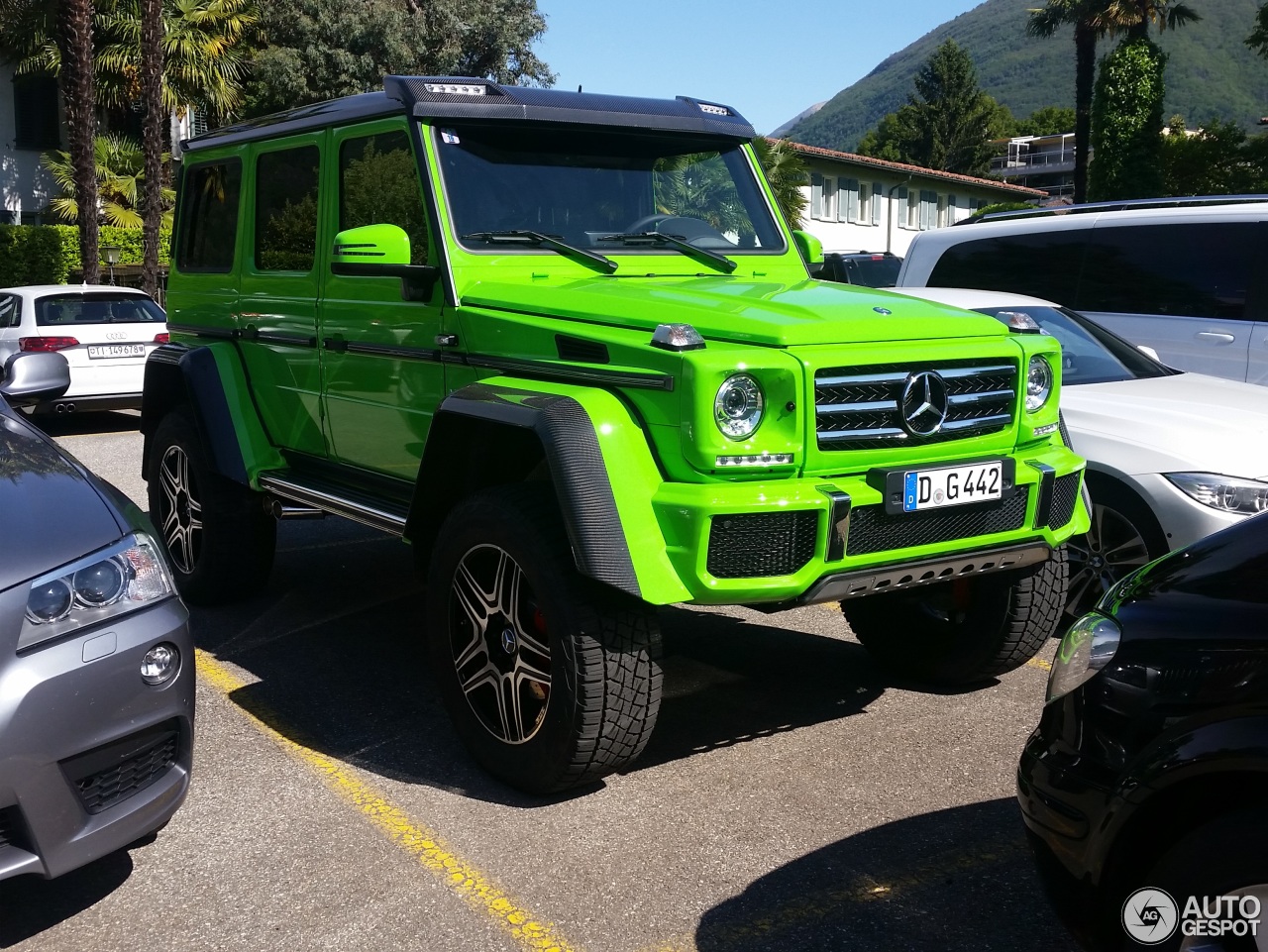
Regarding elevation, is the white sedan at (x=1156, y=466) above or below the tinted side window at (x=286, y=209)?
below

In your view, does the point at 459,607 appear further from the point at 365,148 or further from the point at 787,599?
the point at 365,148

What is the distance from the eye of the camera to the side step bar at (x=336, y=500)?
481cm

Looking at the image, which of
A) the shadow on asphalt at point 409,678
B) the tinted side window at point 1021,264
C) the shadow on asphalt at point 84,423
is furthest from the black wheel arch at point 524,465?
the shadow on asphalt at point 84,423

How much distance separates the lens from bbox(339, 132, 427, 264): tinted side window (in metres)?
4.80

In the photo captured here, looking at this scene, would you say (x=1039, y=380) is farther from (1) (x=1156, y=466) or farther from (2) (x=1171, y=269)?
(2) (x=1171, y=269)

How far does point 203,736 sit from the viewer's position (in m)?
4.69

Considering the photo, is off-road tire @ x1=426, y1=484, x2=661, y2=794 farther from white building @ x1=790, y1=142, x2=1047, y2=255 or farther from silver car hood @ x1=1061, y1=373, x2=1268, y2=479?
white building @ x1=790, y1=142, x2=1047, y2=255

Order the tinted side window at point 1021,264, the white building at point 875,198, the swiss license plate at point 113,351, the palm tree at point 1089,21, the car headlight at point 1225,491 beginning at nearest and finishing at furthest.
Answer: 1. the car headlight at point 1225,491
2. the tinted side window at point 1021,264
3. the swiss license plate at point 113,351
4. the palm tree at point 1089,21
5. the white building at point 875,198

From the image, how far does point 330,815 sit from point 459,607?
0.76 meters

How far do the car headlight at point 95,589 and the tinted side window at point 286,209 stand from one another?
7.84 ft

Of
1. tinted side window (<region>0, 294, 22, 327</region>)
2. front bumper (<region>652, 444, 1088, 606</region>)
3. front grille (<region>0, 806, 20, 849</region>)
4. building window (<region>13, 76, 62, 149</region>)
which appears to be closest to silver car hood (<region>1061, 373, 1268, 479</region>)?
front bumper (<region>652, 444, 1088, 606</region>)

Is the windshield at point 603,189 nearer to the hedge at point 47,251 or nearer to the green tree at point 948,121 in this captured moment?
the hedge at point 47,251

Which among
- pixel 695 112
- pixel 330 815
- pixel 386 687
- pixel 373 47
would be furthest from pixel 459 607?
pixel 373 47

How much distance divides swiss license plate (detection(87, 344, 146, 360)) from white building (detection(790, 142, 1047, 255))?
2789 centimetres
